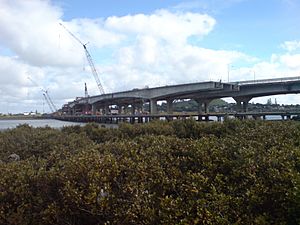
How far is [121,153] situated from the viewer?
12727 mm

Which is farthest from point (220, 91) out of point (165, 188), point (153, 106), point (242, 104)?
point (165, 188)

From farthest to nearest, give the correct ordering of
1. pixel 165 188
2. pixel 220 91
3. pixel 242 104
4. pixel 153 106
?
pixel 153 106, pixel 242 104, pixel 220 91, pixel 165 188

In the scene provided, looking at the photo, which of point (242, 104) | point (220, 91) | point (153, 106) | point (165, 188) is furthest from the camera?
point (153, 106)

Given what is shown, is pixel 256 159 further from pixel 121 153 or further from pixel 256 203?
pixel 121 153

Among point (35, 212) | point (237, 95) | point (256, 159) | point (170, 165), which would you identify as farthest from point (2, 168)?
point (237, 95)

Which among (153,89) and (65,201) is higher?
(153,89)

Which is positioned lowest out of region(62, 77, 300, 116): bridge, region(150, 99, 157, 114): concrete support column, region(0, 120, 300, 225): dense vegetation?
region(0, 120, 300, 225): dense vegetation

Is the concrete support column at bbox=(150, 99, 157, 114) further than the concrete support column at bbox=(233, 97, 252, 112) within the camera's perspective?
Yes

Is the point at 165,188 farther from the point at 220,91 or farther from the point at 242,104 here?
the point at 242,104

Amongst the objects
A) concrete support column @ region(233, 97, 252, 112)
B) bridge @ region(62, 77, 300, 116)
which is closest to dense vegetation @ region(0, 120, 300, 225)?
bridge @ region(62, 77, 300, 116)

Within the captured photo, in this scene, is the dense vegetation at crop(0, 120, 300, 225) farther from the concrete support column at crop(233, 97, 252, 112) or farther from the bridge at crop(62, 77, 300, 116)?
the concrete support column at crop(233, 97, 252, 112)

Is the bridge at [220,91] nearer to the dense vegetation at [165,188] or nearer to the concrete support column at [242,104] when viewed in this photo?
the concrete support column at [242,104]

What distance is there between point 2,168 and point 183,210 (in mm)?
8319

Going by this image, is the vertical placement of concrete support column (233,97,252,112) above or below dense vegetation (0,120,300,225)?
above
